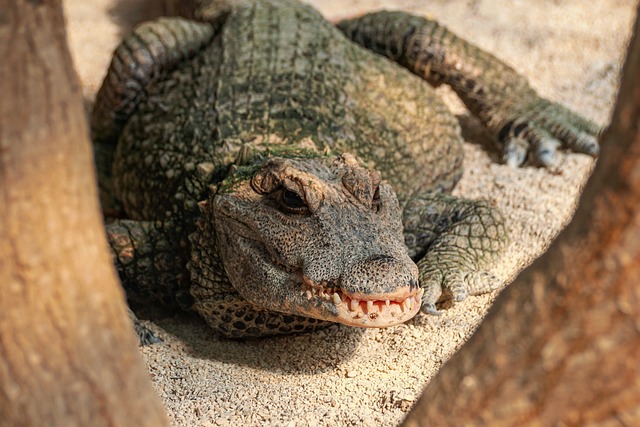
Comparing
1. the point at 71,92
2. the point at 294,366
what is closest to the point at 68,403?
the point at 71,92

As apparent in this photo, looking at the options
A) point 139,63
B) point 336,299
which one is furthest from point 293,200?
point 139,63

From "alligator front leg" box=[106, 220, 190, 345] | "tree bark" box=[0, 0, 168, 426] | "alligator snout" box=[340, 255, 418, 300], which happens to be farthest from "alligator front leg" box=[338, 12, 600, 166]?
"tree bark" box=[0, 0, 168, 426]

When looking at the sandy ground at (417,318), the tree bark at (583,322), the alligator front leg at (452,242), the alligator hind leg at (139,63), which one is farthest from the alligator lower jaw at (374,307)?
the alligator hind leg at (139,63)

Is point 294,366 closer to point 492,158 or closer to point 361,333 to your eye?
point 361,333

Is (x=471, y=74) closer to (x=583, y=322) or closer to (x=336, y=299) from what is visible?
(x=336, y=299)

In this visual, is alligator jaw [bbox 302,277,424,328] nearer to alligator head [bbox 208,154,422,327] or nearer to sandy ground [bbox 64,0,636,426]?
alligator head [bbox 208,154,422,327]

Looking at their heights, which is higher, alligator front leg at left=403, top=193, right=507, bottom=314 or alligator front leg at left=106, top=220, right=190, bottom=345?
alligator front leg at left=403, top=193, right=507, bottom=314
